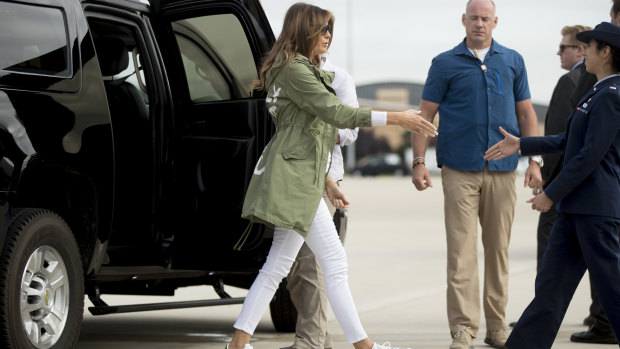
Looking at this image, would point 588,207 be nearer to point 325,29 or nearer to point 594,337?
point 325,29

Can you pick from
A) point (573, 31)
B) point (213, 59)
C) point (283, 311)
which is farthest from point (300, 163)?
point (573, 31)

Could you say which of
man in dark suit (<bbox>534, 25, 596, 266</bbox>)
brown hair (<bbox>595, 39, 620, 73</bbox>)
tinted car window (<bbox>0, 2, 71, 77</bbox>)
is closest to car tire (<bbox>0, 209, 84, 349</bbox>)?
tinted car window (<bbox>0, 2, 71, 77</bbox>)

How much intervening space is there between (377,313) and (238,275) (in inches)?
68.9

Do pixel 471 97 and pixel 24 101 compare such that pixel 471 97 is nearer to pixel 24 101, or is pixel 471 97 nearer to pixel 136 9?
pixel 136 9

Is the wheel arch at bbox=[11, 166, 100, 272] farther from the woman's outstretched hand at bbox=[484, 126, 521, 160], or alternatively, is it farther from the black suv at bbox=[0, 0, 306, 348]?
the woman's outstretched hand at bbox=[484, 126, 521, 160]

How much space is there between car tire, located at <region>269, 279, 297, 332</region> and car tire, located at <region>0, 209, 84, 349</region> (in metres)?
1.81

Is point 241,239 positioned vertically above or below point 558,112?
below

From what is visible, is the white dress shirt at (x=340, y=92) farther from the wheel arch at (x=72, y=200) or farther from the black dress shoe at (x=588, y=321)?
the black dress shoe at (x=588, y=321)

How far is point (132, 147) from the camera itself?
255 inches

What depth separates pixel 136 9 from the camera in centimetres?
632

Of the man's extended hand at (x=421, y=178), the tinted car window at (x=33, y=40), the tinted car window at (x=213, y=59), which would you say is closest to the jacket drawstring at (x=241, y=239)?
the tinted car window at (x=213, y=59)

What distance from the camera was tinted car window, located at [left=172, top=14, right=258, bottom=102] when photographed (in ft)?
21.6

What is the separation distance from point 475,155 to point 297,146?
1427mm

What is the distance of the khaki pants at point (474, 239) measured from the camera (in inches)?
250
